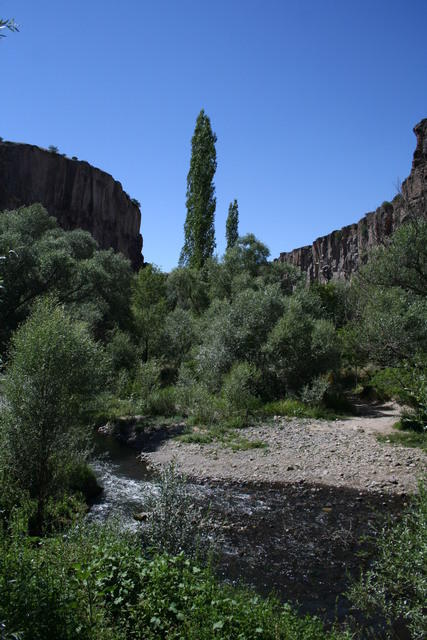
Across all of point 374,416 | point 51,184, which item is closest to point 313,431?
point 374,416

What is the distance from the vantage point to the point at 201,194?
161ft

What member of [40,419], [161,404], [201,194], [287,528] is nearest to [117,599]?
[40,419]

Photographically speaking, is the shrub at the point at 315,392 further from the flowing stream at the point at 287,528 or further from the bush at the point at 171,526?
the bush at the point at 171,526

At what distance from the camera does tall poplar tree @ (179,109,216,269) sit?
159 ft

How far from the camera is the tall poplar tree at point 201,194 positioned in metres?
48.5

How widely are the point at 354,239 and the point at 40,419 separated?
75.5 meters

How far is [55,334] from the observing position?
451 inches

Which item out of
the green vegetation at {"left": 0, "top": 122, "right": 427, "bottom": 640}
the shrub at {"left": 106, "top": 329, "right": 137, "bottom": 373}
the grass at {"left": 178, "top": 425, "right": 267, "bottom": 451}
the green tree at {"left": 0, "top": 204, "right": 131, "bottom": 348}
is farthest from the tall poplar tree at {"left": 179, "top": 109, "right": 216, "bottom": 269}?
the grass at {"left": 178, "top": 425, "right": 267, "bottom": 451}

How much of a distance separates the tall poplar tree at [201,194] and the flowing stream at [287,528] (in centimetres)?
3437

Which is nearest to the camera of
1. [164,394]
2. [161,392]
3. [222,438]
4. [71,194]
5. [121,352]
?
[222,438]

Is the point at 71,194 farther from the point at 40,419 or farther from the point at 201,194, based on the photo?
the point at 40,419

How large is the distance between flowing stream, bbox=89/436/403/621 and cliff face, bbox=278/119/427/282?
3093cm

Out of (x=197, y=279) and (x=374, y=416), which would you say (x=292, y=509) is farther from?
(x=197, y=279)

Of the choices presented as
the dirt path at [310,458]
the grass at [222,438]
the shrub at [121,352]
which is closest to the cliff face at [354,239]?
the shrub at [121,352]
